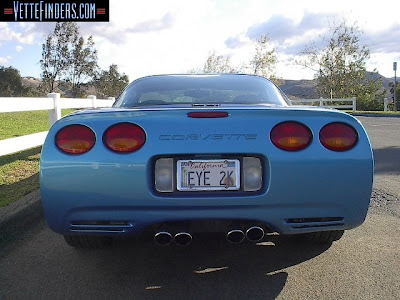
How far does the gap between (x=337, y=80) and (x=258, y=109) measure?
4057 cm

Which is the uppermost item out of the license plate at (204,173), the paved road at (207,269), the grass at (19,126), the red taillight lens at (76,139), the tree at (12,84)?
the tree at (12,84)

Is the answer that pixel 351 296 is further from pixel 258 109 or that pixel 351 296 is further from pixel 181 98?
pixel 181 98

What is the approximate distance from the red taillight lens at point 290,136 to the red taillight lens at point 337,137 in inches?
3.7

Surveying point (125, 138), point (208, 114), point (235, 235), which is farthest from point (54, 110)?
point (235, 235)

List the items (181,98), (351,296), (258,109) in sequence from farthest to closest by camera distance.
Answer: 1. (181,98)
2. (258,109)
3. (351,296)

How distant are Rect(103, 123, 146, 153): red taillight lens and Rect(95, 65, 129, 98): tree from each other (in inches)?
1697

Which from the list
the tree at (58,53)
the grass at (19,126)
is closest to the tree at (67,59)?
the tree at (58,53)

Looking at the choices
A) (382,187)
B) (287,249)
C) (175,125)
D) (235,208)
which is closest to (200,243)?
(287,249)

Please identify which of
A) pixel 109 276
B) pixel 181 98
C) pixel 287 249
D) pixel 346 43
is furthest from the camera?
pixel 346 43

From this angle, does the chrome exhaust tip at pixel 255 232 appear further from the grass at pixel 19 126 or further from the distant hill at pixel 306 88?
the distant hill at pixel 306 88

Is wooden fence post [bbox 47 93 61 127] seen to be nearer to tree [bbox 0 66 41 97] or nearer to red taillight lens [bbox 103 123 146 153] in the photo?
red taillight lens [bbox 103 123 146 153]

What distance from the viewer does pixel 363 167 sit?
244cm

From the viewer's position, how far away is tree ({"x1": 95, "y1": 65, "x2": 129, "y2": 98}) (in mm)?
45125

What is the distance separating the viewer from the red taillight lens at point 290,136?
240 cm
